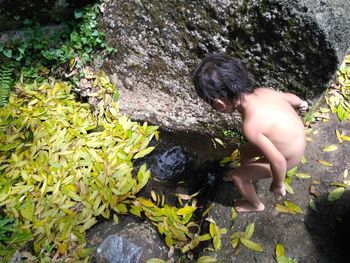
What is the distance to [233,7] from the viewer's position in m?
2.85

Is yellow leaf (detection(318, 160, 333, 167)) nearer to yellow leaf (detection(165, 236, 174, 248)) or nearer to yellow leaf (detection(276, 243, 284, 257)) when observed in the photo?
yellow leaf (detection(276, 243, 284, 257))

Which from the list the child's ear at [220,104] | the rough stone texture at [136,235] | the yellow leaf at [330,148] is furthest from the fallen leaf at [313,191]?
the rough stone texture at [136,235]

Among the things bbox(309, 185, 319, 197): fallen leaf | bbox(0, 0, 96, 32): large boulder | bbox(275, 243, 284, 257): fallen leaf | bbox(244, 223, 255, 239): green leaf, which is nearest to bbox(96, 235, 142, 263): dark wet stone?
bbox(244, 223, 255, 239): green leaf

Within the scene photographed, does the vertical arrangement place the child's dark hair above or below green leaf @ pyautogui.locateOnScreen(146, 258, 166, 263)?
above

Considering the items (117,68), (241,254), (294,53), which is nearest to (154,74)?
(117,68)

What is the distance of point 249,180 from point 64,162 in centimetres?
163

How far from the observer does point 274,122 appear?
2215 millimetres

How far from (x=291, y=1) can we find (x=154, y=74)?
4.71 ft

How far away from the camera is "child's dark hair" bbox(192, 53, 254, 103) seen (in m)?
2.11

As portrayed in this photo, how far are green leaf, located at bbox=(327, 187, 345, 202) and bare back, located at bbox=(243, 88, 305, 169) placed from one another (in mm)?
Answer: 596

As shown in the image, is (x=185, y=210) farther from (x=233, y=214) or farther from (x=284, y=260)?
(x=284, y=260)

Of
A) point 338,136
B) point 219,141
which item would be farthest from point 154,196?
point 338,136

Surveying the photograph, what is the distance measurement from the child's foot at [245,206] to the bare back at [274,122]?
536 mm

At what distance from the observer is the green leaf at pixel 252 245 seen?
2.55 m
